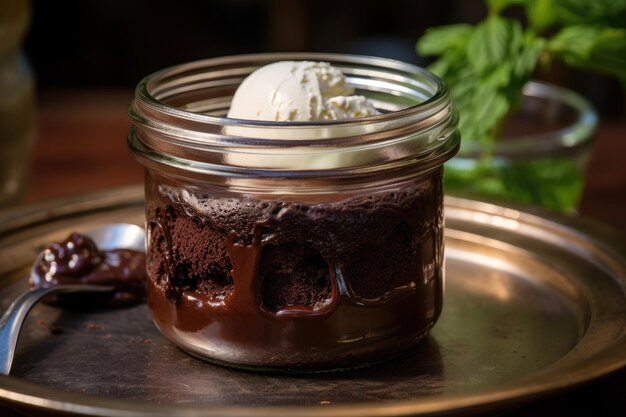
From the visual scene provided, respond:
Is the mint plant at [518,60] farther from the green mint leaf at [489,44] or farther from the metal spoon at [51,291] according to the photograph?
the metal spoon at [51,291]

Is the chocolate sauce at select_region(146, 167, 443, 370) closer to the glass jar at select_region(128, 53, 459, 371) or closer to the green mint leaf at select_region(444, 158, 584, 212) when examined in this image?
the glass jar at select_region(128, 53, 459, 371)

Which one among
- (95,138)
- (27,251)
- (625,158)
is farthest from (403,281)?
(95,138)

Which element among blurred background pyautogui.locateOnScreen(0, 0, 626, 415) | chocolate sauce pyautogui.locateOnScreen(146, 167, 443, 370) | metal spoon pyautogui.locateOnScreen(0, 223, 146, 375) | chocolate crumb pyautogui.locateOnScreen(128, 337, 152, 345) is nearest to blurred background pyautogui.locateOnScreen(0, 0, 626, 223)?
blurred background pyautogui.locateOnScreen(0, 0, 626, 415)

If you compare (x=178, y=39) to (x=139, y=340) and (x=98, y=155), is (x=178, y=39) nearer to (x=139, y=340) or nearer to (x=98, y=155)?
(x=98, y=155)

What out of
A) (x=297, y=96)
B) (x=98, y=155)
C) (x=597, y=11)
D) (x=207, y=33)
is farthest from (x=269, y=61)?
(x=207, y=33)

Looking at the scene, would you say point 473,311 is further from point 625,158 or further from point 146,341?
point 625,158

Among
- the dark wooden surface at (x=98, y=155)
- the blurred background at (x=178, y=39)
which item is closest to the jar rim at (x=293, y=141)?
the dark wooden surface at (x=98, y=155)

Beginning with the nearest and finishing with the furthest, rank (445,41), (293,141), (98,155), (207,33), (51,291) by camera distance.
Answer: (293,141), (51,291), (445,41), (98,155), (207,33)
